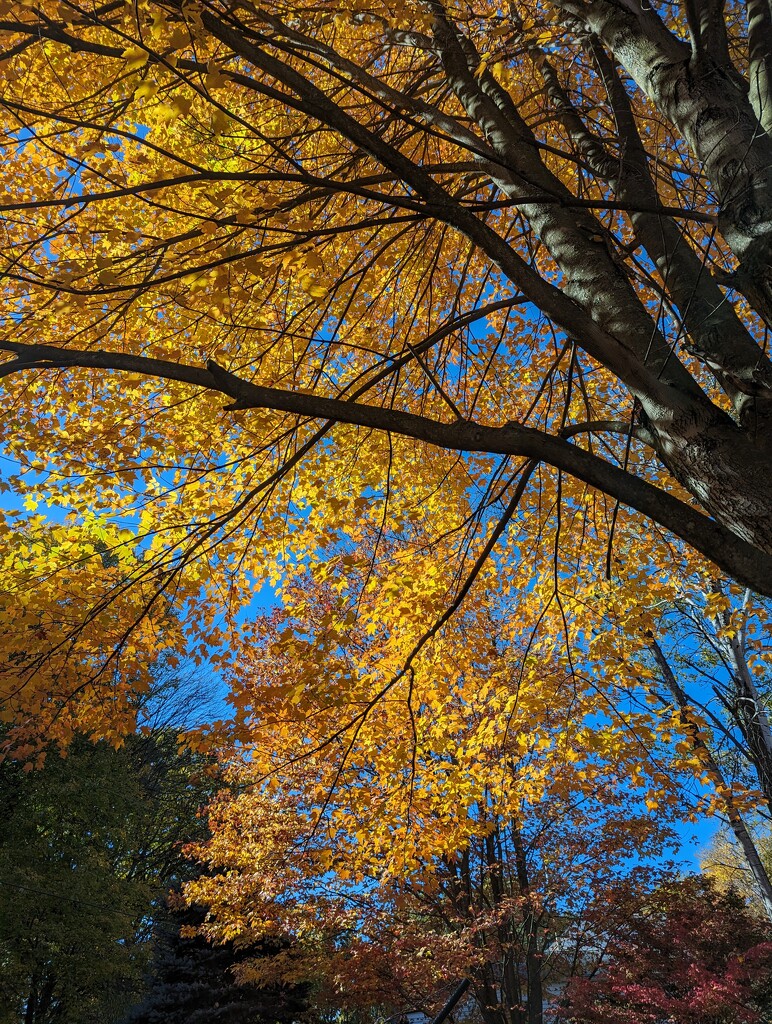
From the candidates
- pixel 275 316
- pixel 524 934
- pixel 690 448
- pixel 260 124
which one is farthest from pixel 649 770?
pixel 260 124

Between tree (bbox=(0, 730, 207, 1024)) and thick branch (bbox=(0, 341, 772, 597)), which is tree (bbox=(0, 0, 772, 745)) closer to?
thick branch (bbox=(0, 341, 772, 597))

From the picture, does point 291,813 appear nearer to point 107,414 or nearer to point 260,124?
point 107,414

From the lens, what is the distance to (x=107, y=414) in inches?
229

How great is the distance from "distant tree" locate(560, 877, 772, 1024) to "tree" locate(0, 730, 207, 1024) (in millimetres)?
7032

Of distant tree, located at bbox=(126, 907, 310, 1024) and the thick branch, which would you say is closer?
the thick branch

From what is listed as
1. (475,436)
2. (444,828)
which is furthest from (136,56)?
(444,828)

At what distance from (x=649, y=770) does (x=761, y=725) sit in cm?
444

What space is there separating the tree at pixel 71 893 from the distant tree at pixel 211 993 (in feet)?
6.66

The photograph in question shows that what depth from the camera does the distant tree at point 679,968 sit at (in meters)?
7.17

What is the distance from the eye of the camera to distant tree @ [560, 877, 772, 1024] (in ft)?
23.5

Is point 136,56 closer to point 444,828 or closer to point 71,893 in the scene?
point 444,828

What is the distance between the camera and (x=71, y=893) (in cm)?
1130

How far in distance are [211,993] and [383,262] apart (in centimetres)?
1091

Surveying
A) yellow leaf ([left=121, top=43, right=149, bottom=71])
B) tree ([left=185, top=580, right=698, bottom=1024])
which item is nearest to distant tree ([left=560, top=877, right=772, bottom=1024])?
tree ([left=185, top=580, right=698, bottom=1024])
